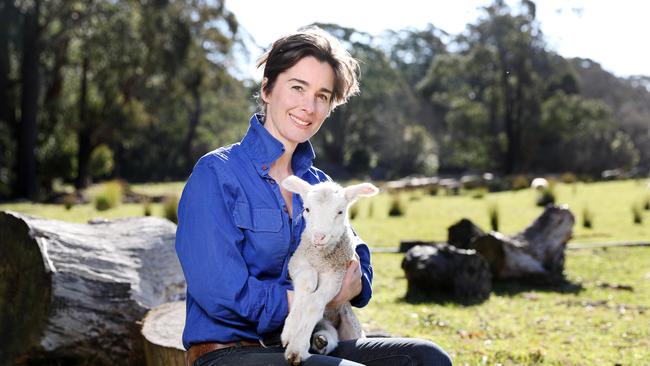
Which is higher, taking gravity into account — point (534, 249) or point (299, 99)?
point (299, 99)

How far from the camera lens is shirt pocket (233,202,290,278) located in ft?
9.50

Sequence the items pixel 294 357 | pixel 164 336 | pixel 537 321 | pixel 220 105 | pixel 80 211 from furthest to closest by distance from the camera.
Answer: pixel 220 105 → pixel 80 211 → pixel 537 321 → pixel 164 336 → pixel 294 357

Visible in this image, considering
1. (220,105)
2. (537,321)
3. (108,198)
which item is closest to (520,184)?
(108,198)

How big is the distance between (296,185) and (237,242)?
1.15 feet

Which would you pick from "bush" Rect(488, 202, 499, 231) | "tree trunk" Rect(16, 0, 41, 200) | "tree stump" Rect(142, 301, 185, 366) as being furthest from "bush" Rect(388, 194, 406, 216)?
"tree stump" Rect(142, 301, 185, 366)

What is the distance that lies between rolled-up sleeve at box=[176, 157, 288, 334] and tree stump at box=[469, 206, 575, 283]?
6768 millimetres

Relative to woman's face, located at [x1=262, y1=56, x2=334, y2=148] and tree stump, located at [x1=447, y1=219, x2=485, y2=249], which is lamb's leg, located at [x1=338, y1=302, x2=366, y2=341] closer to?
woman's face, located at [x1=262, y1=56, x2=334, y2=148]

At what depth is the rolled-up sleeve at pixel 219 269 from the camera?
8.84ft

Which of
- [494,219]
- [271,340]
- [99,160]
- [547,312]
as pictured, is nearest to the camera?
[271,340]

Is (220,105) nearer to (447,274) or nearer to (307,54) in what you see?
(447,274)

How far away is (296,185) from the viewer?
297 cm

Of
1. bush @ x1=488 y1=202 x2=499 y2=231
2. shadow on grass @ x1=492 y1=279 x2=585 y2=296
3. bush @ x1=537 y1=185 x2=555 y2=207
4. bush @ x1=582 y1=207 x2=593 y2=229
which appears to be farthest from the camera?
bush @ x1=537 y1=185 x2=555 y2=207

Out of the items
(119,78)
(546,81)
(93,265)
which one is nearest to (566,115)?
(546,81)

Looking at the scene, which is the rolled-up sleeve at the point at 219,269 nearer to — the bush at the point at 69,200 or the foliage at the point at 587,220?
the foliage at the point at 587,220
